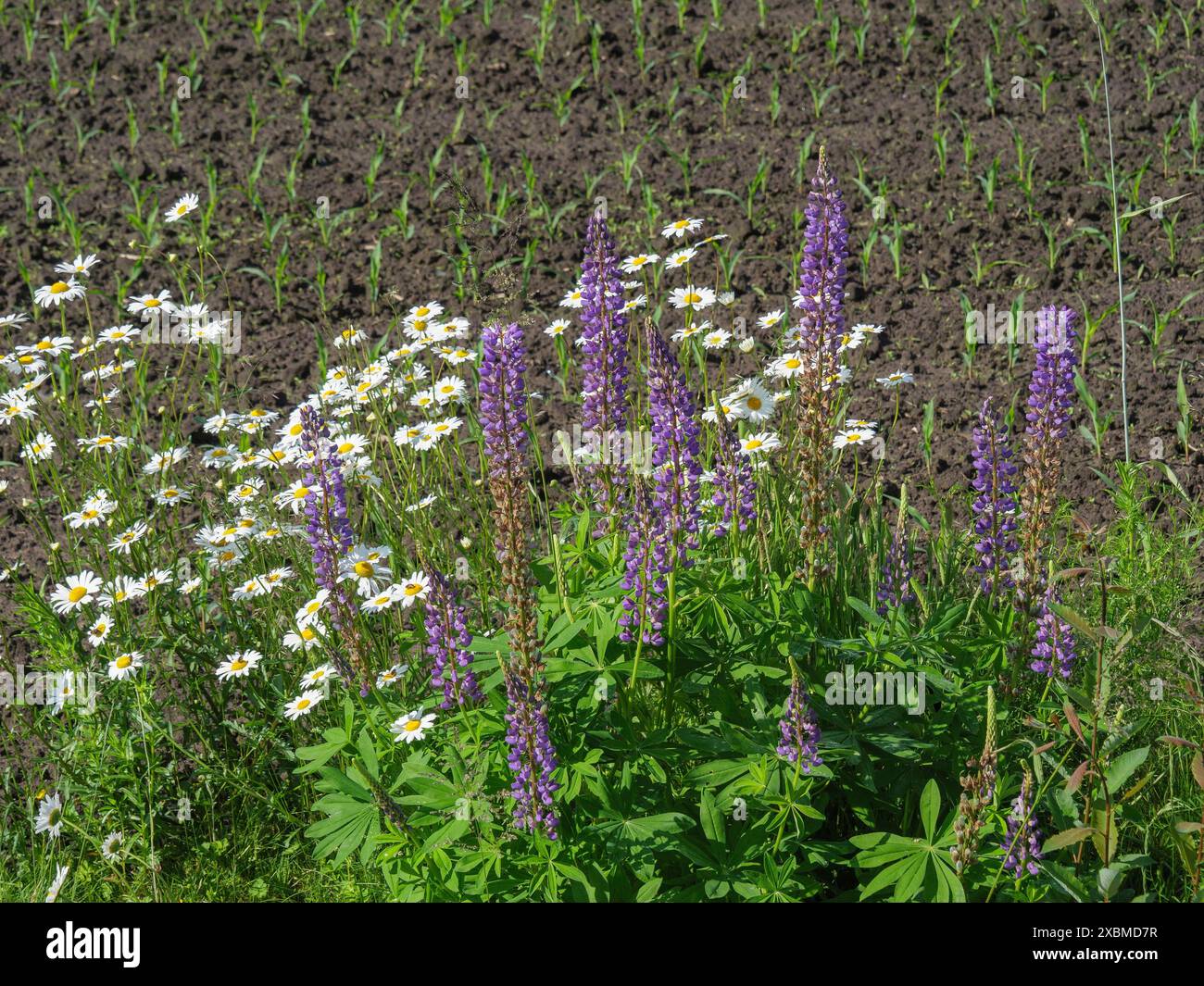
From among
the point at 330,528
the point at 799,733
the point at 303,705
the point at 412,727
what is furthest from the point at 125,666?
the point at 799,733

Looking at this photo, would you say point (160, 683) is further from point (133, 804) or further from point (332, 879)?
point (332, 879)

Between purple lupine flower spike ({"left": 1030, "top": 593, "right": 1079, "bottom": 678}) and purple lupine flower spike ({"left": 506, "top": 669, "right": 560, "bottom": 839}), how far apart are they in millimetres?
1468

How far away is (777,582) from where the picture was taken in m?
3.41

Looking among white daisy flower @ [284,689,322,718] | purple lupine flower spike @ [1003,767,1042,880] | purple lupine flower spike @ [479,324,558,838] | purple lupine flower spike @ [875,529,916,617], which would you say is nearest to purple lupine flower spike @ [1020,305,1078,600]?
purple lupine flower spike @ [875,529,916,617]

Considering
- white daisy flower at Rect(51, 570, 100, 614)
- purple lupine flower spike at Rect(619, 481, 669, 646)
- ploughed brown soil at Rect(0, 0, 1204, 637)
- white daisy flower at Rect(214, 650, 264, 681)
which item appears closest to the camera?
purple lupine flower spike at Rect(619, 481, 669, 646)

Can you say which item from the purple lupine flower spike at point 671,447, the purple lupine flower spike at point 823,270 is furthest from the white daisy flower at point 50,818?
the purple lupine flower spike at point 823,270

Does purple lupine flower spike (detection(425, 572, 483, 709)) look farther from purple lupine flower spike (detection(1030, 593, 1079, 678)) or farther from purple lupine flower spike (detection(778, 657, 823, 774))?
purple lupine flower spike (detection(1030, 593, 1079, 678))

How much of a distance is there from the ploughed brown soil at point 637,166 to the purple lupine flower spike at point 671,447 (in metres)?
2.35

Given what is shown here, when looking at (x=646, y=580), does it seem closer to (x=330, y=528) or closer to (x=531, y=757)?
(x=531, y=757)

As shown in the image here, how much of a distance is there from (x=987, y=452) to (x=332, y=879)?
7.91ft

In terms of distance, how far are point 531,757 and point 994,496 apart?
5.44 ft

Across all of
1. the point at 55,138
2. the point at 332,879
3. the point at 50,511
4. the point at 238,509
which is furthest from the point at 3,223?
the point at 332,879

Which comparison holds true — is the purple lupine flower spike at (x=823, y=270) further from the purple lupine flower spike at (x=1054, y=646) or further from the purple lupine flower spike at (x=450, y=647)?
the purple lupine flower spike at (x=450, y=647)

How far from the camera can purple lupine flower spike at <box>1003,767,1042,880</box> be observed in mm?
2828
